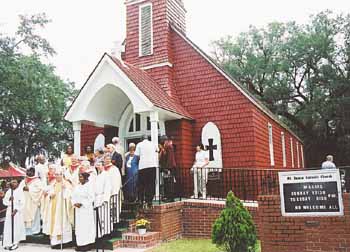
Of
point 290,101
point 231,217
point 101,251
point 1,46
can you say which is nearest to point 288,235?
point 231,217

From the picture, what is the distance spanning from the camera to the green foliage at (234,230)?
25.6ft

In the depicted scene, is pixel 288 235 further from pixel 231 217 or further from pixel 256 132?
pixel 256 132

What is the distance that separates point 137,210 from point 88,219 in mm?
1526

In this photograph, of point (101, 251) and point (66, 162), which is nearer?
point (101, 251)

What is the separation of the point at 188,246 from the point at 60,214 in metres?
3.33

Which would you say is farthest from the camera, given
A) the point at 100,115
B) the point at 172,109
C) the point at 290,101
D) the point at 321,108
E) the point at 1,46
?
the point at 290,101

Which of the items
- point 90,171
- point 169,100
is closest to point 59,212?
point 90,171

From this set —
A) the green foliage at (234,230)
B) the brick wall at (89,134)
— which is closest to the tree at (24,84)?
the brick wall at (89,134)

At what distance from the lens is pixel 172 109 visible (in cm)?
1352

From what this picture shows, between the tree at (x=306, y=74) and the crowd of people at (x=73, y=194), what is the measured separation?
21.9 m

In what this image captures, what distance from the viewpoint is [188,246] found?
32.0ft

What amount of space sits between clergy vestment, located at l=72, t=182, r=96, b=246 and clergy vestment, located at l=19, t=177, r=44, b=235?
5.57 ft

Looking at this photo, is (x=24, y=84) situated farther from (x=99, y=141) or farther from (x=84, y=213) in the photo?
(x=84, y=213)

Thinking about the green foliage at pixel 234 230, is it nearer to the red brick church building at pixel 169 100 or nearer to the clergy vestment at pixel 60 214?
the clergy vestment at pixel 60 214
